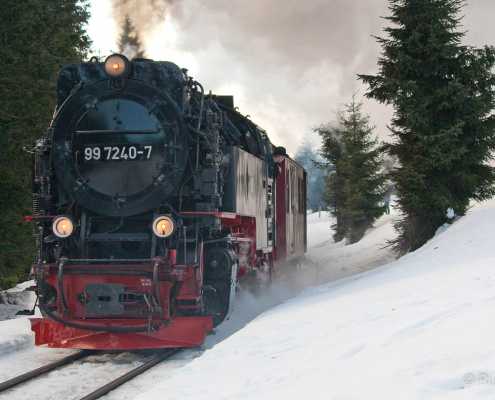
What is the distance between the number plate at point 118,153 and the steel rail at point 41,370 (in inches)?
102

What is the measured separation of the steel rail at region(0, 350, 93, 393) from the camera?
22.0 ft

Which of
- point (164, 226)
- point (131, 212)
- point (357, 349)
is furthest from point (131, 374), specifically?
point (357, 349)

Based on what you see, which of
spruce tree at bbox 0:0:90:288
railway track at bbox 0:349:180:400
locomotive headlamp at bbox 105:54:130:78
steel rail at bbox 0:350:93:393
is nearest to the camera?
railway track at bbox 0:349:180:400

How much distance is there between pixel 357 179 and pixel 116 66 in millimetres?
24411

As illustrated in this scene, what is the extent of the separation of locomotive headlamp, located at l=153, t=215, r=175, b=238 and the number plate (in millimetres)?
856

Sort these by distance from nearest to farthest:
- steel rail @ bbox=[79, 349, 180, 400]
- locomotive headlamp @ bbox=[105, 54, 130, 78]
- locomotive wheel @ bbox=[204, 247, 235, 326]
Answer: steel rail @ bbox=[79, 349, 180, 400] → locomotive headlamp @ bbox=[105, 54, 130, 78] → locomotive wheel @ bbox=[204, 247, 235, 326]

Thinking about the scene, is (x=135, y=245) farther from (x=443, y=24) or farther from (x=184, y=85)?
(x=443, y=24)

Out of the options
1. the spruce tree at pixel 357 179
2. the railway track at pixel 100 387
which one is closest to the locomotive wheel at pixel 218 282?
the railway track at pixel 100 387

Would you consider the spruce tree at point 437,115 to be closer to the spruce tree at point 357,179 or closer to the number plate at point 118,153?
the number plate at point 118,153

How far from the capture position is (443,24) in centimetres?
1678

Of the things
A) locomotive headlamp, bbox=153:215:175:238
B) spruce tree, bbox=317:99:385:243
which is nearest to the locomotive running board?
locomotive headlamp, bbox=153:215:175:238

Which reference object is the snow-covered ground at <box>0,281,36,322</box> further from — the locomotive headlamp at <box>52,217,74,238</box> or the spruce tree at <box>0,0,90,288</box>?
the locomotive headlamp at <box>52,217,74,238</box>

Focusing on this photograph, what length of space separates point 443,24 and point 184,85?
10542mm

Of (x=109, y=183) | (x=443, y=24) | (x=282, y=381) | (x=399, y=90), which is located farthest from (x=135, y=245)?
(x=443, y=24)
